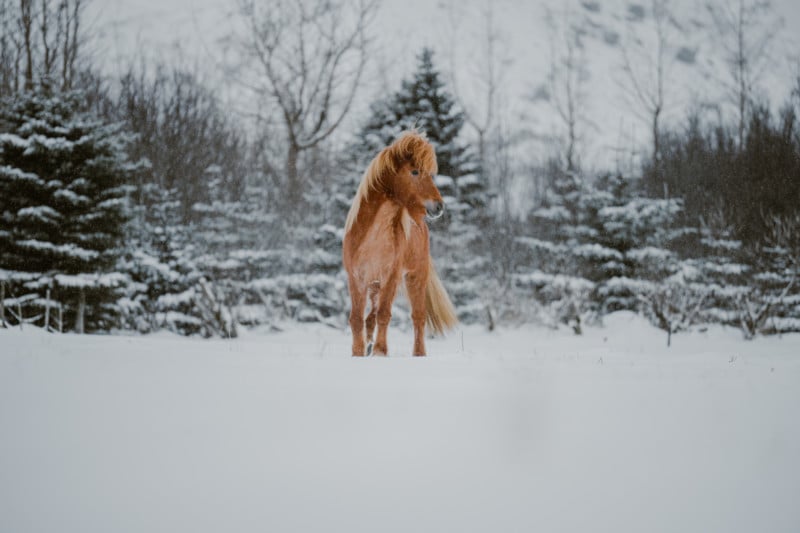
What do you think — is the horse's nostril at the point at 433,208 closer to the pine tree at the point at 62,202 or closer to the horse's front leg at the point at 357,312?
the horse's front leg at the point at 357,312

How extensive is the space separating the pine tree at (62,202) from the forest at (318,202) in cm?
3

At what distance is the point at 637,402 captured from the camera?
6.32 feet

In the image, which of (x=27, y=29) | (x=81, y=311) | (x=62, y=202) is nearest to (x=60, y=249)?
(x=62, y=202)

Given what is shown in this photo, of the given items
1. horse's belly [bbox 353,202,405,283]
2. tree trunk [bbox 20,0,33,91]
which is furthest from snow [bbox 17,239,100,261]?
tree trunk [bbox 20,0,33,91]

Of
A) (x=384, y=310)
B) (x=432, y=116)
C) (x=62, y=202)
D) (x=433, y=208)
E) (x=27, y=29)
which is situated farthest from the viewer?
(x=27, y=29)

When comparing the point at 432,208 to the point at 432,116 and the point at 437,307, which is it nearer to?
the point at 437,307

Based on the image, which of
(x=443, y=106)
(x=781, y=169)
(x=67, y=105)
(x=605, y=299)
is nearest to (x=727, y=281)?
(x=605, y=299)

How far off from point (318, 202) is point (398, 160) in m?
9.33

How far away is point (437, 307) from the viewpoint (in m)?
4.38

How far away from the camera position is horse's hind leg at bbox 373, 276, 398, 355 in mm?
3611

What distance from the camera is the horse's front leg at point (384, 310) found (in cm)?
361

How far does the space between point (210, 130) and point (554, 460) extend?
19.1 metres

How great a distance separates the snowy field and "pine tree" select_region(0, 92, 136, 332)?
6933 mm

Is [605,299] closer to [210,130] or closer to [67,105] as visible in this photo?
[67,105]
